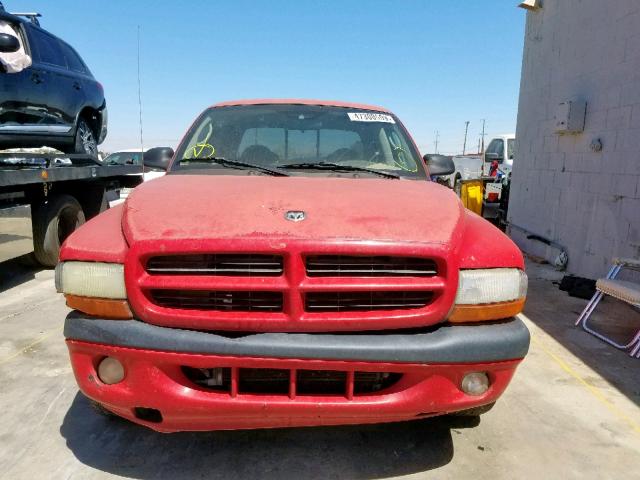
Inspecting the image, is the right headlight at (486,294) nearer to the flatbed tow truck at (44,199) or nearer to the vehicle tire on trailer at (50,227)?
Answer: the flatbed tow truck at (44,199)

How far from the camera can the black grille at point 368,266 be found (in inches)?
75.2

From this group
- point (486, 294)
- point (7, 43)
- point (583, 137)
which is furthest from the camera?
point (583, 137)

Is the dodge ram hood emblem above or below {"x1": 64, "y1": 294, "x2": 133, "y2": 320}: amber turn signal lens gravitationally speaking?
above

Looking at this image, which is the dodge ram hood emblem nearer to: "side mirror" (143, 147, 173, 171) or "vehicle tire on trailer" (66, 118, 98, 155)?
"side mirror" (143, 147, 173, 171)

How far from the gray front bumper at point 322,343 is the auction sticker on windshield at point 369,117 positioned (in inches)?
76.8

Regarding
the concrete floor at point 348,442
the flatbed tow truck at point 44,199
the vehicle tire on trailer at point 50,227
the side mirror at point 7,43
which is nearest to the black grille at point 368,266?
the concrete floor at point 348,442

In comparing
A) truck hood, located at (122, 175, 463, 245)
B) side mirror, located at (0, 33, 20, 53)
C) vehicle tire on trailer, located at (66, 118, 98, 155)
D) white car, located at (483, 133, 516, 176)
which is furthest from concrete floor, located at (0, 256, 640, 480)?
white car, located at (483, 133, 516, 176)

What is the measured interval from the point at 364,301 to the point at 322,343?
24cm

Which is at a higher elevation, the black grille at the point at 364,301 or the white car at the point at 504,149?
the white car at the point at 504,149

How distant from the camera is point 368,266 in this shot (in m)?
1.93

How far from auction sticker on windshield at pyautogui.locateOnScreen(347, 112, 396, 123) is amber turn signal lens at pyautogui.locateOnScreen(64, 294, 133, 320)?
2.16m

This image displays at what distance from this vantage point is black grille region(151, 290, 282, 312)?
192 cm

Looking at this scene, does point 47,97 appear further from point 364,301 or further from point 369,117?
point 364,301

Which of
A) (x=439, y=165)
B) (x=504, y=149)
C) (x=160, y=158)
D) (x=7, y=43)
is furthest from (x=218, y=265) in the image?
(x=504, y=149)
